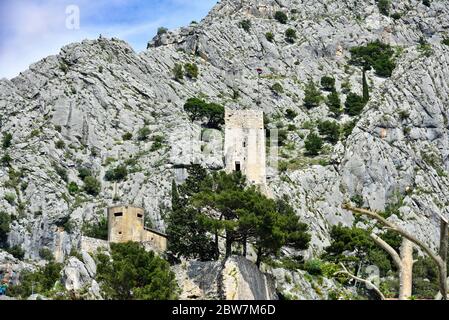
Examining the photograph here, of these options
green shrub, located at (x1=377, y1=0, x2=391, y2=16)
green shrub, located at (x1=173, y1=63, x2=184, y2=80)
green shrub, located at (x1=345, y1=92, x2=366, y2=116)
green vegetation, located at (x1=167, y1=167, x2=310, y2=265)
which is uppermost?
green shrub, located at (x1=377, y1=0, x2=391, y2=16)

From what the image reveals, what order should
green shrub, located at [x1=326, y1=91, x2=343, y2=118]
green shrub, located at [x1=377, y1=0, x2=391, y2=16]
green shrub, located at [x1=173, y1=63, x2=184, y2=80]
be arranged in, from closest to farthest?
green shrub, located at [x1=326, y1=91, x2=343, y2=118] < green shrub, located at [x1=173, y1=63, x2=184, y2=80] < green shrub, located at [x1=377, y1=0, x2=391, y2=16]

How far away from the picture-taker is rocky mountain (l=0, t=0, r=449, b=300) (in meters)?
61.6

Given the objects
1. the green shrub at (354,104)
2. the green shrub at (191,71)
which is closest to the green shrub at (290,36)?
the green shrub at (354,104)

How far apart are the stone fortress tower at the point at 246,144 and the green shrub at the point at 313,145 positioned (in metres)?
12.0

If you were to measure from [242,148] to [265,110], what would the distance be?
2305cm

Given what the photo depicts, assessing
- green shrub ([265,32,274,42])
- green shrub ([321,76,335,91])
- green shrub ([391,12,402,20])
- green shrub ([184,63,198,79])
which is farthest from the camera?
green shrub ([391,12,402,20])

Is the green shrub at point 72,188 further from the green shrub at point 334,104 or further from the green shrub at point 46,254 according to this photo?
the green shrub at point 334,104

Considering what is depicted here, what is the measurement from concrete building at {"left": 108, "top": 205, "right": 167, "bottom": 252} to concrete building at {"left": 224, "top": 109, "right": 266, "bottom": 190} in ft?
54.2

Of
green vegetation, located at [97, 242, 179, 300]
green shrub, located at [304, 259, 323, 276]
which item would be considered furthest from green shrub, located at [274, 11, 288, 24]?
green vegetation, located at [97, 242, 179, 300]

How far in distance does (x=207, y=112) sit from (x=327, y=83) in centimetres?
1879

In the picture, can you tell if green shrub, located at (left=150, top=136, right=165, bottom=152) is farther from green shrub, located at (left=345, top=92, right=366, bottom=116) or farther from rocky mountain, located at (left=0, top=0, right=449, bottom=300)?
green shrub, located at (left=345, top=92, right=366, bottom=116)

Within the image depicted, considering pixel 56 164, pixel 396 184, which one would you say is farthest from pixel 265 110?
pixel 56 164

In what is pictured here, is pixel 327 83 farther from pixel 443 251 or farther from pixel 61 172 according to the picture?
pixel 443 251

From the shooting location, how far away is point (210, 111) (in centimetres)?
7669
